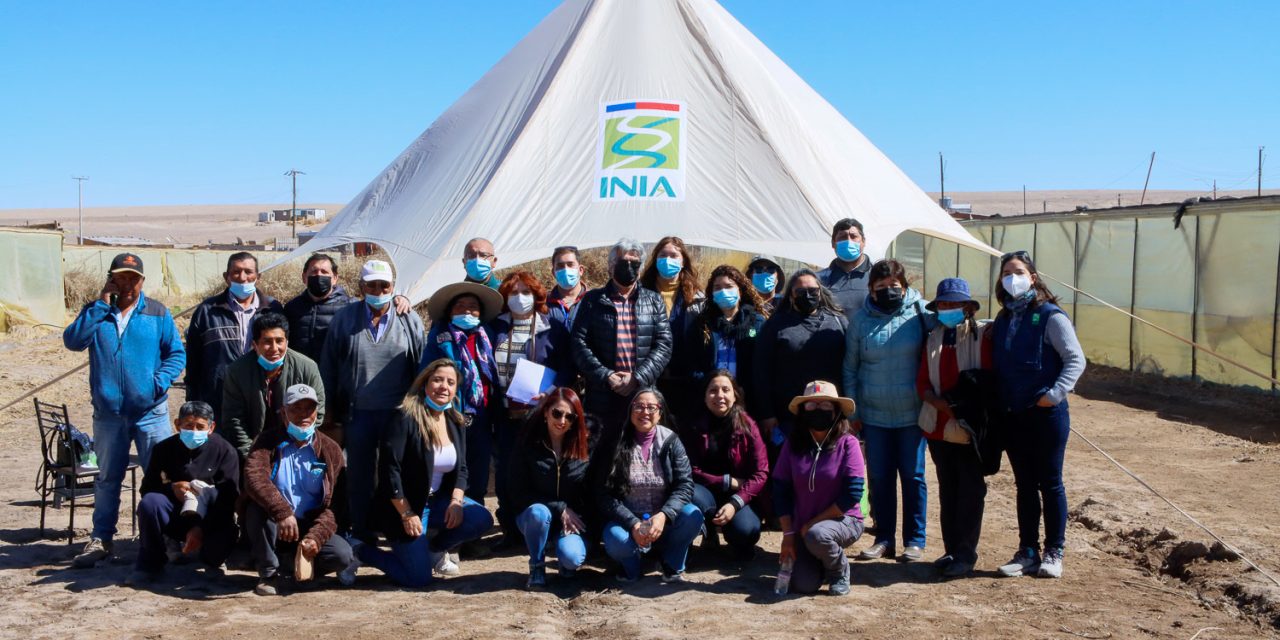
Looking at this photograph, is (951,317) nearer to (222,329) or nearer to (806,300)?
(806,300)

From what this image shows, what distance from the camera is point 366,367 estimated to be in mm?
5105

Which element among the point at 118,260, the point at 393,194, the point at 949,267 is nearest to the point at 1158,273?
the point at 949,267

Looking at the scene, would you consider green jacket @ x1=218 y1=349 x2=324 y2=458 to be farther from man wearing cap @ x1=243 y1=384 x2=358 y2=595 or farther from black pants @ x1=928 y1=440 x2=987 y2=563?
black pants @ x1=928 y1=440 x2=987 y2=563

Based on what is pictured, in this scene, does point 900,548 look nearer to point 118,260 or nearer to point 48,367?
point 118,260

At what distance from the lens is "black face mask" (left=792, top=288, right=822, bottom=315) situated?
5.11 m

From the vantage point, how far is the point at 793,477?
474 cm

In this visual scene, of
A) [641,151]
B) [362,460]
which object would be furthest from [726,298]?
[641,151]

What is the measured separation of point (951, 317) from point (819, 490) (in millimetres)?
982

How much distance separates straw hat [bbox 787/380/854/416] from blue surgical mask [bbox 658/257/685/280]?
105 cm

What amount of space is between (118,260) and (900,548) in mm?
4011

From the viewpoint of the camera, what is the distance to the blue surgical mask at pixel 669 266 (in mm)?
5488

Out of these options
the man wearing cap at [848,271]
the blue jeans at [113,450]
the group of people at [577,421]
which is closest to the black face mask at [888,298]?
the group of people at [577,421]

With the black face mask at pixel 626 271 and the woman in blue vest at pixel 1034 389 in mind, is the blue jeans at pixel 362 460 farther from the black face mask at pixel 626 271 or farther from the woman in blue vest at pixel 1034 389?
the woman in blue vest at pixel 1034 389

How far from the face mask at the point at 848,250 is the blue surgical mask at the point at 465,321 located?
1.88 metres
